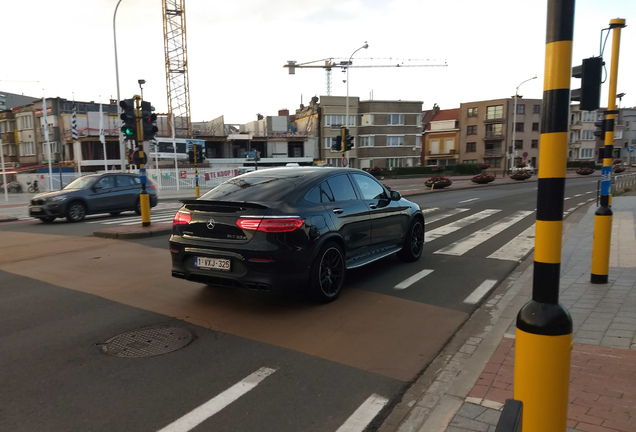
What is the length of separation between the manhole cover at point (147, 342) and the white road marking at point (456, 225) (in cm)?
702

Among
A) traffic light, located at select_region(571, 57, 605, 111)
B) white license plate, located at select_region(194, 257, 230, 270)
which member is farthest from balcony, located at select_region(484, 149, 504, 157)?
white license plate, located at select_region(194, 257, 230, 270)

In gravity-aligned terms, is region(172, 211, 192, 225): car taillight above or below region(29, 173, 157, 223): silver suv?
above

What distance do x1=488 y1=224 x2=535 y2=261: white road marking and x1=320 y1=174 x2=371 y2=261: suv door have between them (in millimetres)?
3354

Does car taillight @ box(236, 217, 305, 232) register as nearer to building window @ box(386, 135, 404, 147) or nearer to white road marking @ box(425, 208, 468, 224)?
white road marking @ box(425, 208, 468, 224)

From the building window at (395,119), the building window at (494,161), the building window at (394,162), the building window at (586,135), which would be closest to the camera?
the building window at (395,119)

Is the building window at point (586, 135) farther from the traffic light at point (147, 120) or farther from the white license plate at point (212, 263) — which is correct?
the white license plate at point (212, 263)

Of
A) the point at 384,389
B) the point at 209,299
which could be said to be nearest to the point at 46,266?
the point at 209,299

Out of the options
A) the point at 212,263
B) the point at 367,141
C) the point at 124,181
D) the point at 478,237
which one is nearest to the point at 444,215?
the point at 478,237

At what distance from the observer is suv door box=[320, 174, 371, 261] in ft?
19.9

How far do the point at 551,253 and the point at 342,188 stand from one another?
4.41 meters

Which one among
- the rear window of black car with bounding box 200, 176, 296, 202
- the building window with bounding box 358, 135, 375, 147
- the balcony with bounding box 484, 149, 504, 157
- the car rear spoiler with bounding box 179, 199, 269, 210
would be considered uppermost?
the building window with bounding box 358, 135, 375, 147

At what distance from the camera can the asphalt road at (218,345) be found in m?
3.32

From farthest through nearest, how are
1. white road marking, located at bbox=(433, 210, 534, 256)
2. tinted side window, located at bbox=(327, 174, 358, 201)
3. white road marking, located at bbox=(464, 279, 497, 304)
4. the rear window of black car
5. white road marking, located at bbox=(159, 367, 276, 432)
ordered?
white road marking, located at bbox=(433, 210, 534, 256)
tinted side window, located at bbox=(327, 174, 358, 201)
white road marking, located at bbox=(464, 279, 497, 304)
the rear window of black car
white road marking, located at bbox=(159, 367, 276, 432)

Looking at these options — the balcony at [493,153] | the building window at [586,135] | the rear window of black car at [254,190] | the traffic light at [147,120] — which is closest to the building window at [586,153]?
the building window at [586,135]
